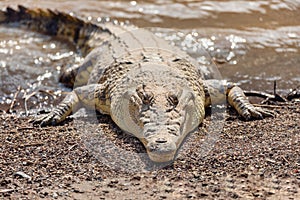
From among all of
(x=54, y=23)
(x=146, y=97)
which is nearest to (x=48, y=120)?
(x=146, y=97)

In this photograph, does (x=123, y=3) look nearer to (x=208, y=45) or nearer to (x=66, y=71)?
(x=208, y=45)

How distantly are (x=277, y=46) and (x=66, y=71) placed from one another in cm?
315

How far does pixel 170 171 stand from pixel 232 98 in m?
2.10

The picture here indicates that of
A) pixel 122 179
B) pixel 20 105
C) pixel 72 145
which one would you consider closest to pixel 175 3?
pixel 20 105

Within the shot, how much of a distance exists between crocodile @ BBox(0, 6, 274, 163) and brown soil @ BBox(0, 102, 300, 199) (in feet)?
0.80

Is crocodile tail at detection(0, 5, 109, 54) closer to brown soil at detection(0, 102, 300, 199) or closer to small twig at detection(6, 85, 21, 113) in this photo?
small twig at detection(6, 85, 21, 113)

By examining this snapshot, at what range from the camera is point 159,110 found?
5488 mm

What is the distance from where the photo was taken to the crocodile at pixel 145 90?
5.39 m

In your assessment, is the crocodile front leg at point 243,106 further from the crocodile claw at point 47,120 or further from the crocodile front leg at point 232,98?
the crocodile claw at point 47,120

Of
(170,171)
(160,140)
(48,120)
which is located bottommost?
(48,120)

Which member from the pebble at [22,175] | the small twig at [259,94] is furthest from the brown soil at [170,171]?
the small twig at [259,94]

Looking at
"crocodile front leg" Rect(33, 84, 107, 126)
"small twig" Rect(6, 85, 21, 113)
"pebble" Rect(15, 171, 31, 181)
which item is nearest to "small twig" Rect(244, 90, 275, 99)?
"crocodile front leg" Rect(33, 84, 107, 126)

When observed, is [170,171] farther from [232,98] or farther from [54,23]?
[54,23]

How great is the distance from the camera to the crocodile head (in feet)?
16.5
